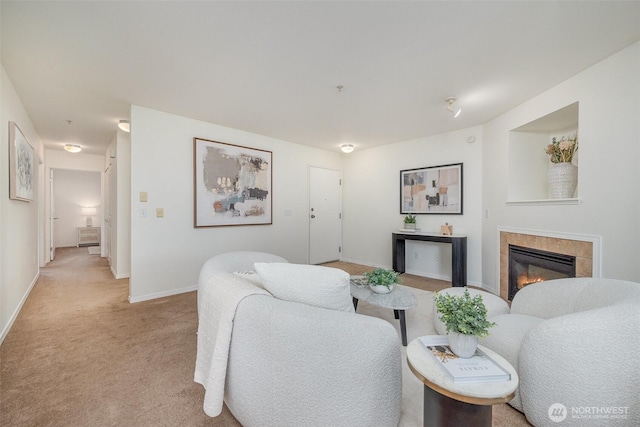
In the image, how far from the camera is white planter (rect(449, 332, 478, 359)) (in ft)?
3.58

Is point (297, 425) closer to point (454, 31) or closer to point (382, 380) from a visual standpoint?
point (382, 380)

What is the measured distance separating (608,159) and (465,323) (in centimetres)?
225

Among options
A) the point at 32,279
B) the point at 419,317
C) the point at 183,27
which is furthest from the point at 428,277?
the point at 32,279

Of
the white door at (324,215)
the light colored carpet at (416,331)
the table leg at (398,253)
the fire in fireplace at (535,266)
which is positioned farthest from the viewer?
the white door at (324,215)

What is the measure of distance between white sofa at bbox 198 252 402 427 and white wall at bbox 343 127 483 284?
352 cm

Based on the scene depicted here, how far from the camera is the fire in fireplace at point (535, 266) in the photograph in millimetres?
2617

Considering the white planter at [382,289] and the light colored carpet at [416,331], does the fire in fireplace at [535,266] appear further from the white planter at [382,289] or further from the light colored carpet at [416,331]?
the white planter at [382,289]

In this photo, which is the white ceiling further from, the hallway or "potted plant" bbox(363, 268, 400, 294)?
the hallway

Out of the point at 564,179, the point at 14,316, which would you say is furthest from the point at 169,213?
the point at 564,179

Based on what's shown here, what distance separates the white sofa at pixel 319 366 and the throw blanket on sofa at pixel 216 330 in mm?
108

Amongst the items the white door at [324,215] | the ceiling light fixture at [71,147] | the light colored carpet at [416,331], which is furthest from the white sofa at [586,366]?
the ceiling light fixture at [71,147]

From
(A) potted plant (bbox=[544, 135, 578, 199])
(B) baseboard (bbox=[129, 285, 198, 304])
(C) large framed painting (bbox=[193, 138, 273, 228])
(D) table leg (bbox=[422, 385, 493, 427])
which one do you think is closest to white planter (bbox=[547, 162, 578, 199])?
(A) potted plant (bbox=[544, 135, 578, 199])

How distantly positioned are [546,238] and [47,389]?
432cm

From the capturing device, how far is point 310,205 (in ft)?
17.0
